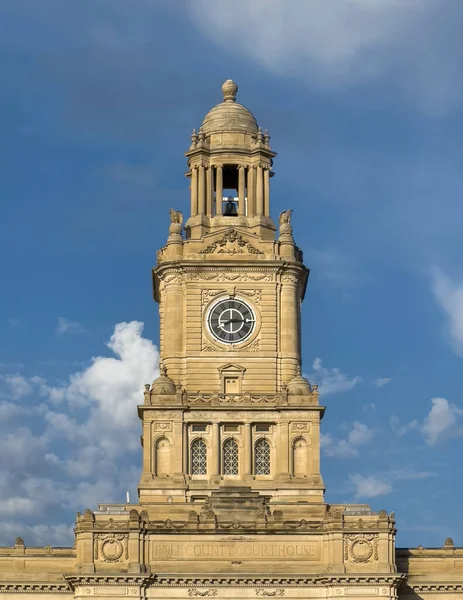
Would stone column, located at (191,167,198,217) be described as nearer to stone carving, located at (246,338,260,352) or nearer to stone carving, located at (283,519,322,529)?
stone carving, located at (246,338,260,352)

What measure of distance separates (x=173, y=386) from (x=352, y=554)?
18.3 meters

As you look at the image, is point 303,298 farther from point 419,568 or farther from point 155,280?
point 419,568

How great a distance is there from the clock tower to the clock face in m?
0.07

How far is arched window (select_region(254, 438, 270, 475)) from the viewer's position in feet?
514

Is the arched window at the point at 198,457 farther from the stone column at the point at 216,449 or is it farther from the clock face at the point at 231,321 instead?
the clock face at the point at 231,321

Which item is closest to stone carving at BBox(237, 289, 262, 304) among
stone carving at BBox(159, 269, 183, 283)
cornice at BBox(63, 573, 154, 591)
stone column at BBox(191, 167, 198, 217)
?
stone carving at BBox(159, 269, 183, 283)

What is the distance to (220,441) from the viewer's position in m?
157

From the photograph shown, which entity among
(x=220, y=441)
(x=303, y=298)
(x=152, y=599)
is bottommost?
(x=152, y=599)

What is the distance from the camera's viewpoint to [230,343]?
160m

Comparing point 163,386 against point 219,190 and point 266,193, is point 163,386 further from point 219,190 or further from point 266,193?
point 266,193

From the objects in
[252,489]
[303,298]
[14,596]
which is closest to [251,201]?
[303,298]

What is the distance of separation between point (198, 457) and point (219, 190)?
759 inches

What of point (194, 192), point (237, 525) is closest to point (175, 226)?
point (194, 192)

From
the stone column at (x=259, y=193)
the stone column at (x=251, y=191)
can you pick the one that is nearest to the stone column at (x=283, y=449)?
the stone column at (x=259, y=193)
